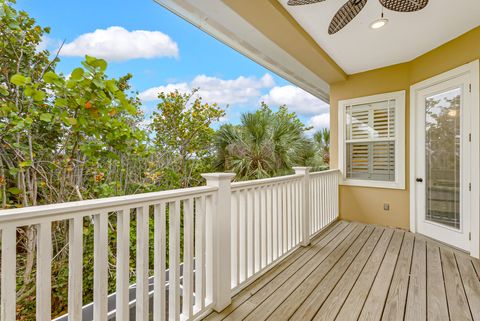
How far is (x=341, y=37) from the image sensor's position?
290 cm

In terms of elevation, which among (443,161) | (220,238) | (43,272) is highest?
(443,161)

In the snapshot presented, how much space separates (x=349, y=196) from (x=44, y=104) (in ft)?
14.0

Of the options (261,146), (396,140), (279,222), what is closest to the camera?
(279,222)

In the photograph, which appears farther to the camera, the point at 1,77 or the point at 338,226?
the point at 338,226

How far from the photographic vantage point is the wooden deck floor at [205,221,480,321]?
1682 millimetres

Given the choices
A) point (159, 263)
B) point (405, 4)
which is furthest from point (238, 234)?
point (405, 4)

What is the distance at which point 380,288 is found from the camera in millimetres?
1976

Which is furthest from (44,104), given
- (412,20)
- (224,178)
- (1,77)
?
(412,20)

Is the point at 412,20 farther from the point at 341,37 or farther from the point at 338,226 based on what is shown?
the point at 338,226

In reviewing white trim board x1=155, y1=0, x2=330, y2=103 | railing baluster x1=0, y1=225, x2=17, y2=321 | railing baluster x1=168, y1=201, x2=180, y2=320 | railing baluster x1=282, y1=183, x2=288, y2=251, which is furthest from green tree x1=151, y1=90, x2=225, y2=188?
railing baluster x1=0, y1=225, x2=17, y2=321

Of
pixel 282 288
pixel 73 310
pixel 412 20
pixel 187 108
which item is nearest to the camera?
pixel 73 310

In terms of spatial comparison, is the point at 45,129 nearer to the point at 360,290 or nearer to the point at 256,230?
the point at 256,230

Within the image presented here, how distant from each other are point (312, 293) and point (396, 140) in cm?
283

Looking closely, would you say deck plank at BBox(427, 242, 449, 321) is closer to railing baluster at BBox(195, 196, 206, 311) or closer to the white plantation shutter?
the white plantation shutter
